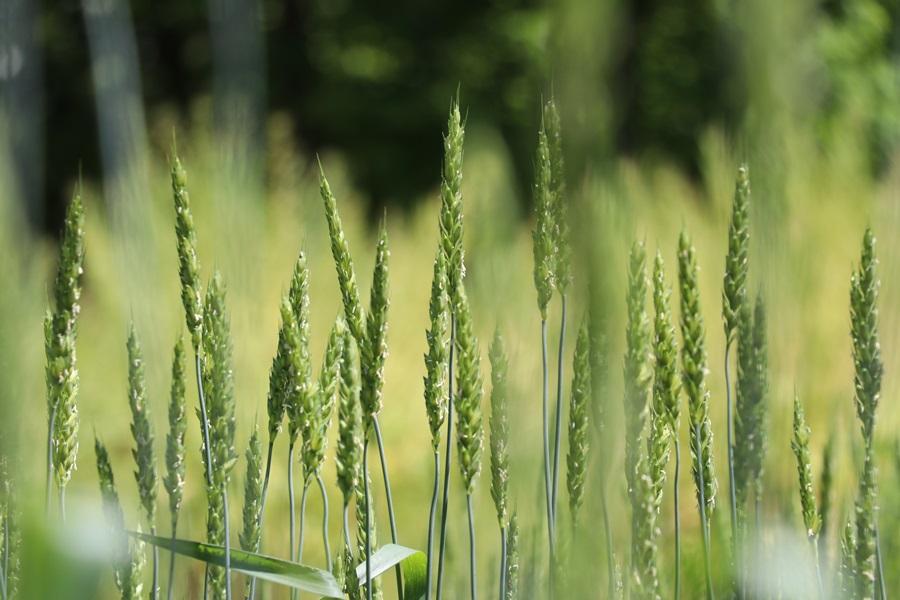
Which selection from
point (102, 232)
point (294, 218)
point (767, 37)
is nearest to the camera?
point (767, 37)

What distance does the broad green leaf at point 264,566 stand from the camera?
0.63 metres

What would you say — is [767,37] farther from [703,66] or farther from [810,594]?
[703,66]

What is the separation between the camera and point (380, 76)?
932 centimetres

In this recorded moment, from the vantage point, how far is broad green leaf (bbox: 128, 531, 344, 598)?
635 millimetres

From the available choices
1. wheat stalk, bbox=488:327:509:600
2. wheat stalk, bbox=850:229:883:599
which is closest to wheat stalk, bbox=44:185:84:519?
wheat stalk, bbox=488:327:509:600

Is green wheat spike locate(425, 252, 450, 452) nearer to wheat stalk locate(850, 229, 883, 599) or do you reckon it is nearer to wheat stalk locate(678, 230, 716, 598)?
wheat stalk locate(678, 230, 716, 598)

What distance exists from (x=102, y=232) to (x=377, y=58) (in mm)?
4947

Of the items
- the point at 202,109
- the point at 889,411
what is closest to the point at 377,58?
the point at 202,109

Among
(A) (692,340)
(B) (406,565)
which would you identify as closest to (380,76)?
(B) (406,565)

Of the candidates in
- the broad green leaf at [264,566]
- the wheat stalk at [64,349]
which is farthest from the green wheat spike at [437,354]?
the wheat stalk at [64,349]

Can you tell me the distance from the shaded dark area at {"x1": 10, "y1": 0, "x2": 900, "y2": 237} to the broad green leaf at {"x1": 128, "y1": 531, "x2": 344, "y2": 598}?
7.76 m

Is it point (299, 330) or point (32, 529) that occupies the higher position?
point (299, 330)

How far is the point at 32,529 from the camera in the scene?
1.34 ft

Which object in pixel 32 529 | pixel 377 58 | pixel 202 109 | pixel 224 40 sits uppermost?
pixel 377 58
